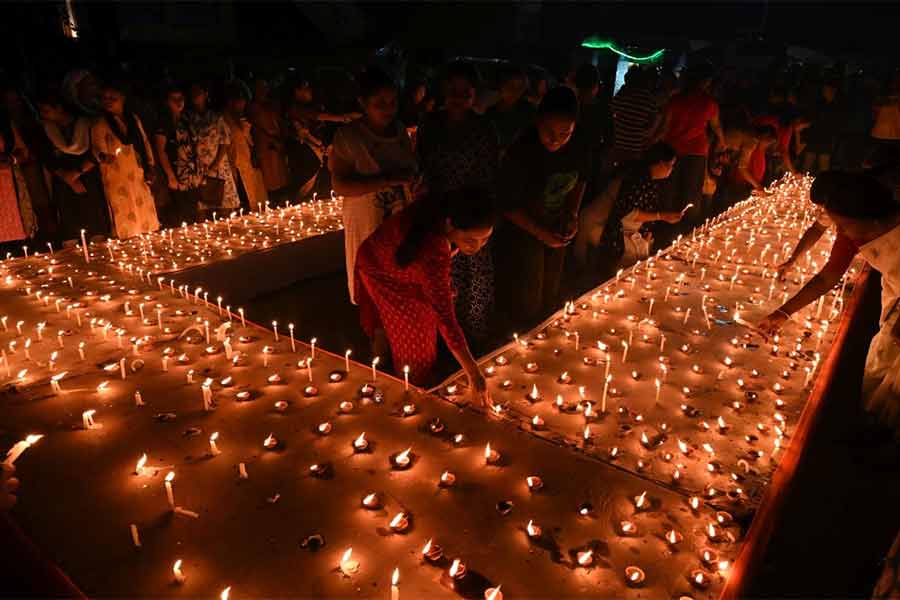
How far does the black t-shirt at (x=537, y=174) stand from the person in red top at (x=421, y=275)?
46.5 inches

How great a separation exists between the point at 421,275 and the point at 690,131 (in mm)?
4646

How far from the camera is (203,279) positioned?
4484 millimetres

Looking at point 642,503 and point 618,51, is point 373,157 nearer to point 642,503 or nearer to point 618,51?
point 642,503

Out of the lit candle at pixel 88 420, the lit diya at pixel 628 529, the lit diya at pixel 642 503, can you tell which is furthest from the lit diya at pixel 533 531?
the lit candle at pixel 88 420

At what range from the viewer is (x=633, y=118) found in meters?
5.54

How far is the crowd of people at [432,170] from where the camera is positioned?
3055mm

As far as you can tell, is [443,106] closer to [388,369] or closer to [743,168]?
[388,369]

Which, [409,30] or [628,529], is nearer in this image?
[628,529]

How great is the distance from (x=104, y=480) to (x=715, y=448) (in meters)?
2.44

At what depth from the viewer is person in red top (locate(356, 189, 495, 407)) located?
8.07 ft

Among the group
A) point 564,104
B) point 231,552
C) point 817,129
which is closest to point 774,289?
point 564,104

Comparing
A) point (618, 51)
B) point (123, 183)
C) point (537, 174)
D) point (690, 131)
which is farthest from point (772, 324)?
point (618, 51)

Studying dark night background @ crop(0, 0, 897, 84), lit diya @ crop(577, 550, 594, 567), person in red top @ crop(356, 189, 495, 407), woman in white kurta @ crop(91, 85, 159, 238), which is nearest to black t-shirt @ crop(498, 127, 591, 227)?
person in red top @ crop(356, 189, 495, 407)

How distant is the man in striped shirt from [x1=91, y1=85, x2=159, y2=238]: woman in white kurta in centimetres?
443
